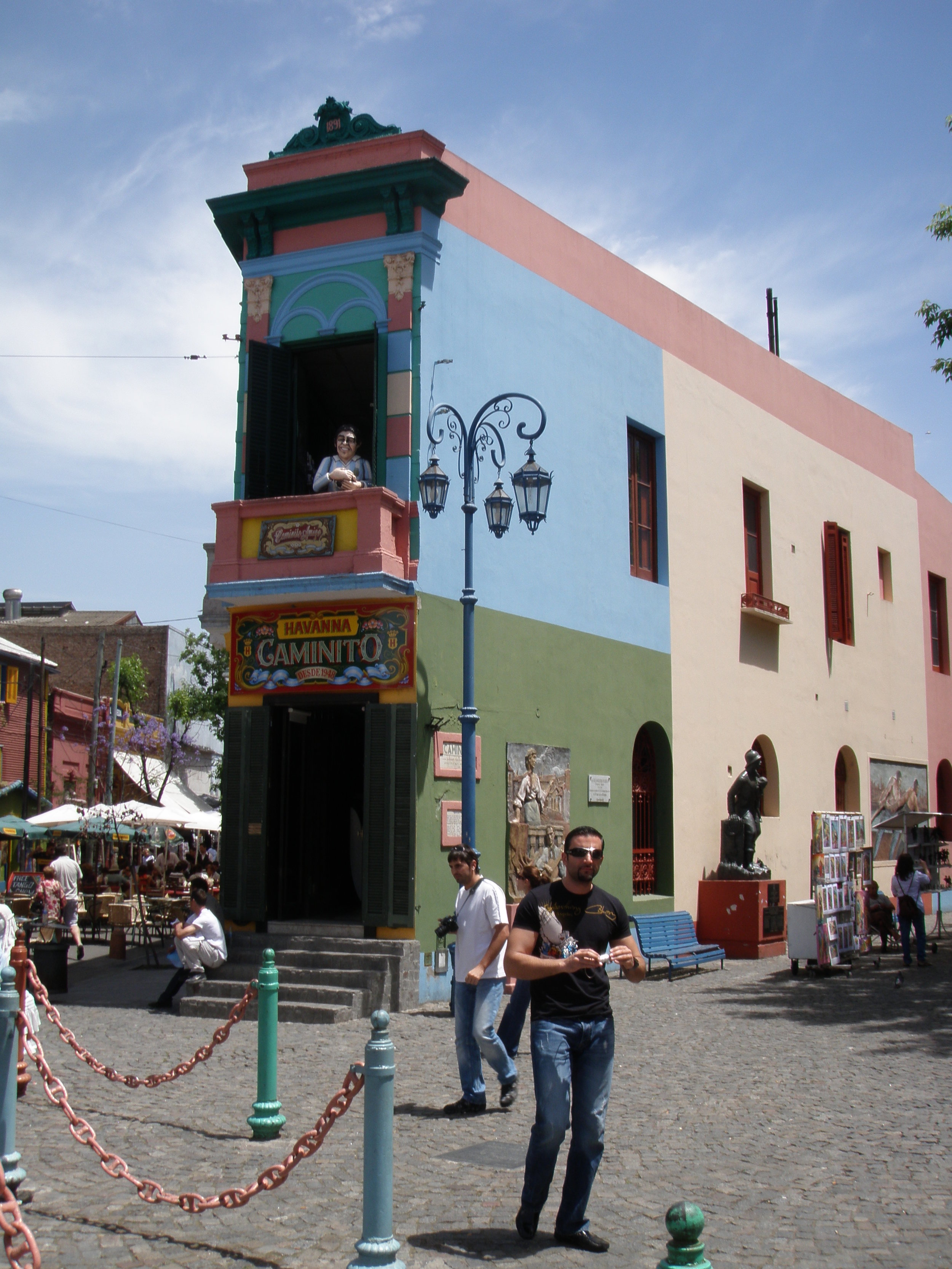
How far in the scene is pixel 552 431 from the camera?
16438mm

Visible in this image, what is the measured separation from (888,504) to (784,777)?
8542mm

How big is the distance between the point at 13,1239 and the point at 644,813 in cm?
1374

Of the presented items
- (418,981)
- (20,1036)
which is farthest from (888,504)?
(20,1036)

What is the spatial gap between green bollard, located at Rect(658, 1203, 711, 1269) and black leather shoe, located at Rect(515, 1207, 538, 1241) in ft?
6.93

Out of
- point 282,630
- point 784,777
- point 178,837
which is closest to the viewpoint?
point 282,630

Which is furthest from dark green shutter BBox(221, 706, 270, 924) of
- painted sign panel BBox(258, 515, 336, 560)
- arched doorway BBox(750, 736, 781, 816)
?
arched doorway BBox(750, 736, 781, 816)

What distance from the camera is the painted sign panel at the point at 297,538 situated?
1379 centimetres

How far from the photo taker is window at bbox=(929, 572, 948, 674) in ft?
96.4

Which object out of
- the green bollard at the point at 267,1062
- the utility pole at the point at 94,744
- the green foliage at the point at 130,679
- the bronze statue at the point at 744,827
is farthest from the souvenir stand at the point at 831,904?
the green foliage at the point at 130,679

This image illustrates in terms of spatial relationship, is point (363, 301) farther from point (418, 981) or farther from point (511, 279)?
point (418, 981)

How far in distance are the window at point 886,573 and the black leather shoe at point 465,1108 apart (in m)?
20.7

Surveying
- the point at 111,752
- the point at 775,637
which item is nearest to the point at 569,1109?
the point at 775,637

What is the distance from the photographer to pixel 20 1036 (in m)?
7.55

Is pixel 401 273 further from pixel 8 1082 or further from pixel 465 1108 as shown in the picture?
pixel 8 1082
